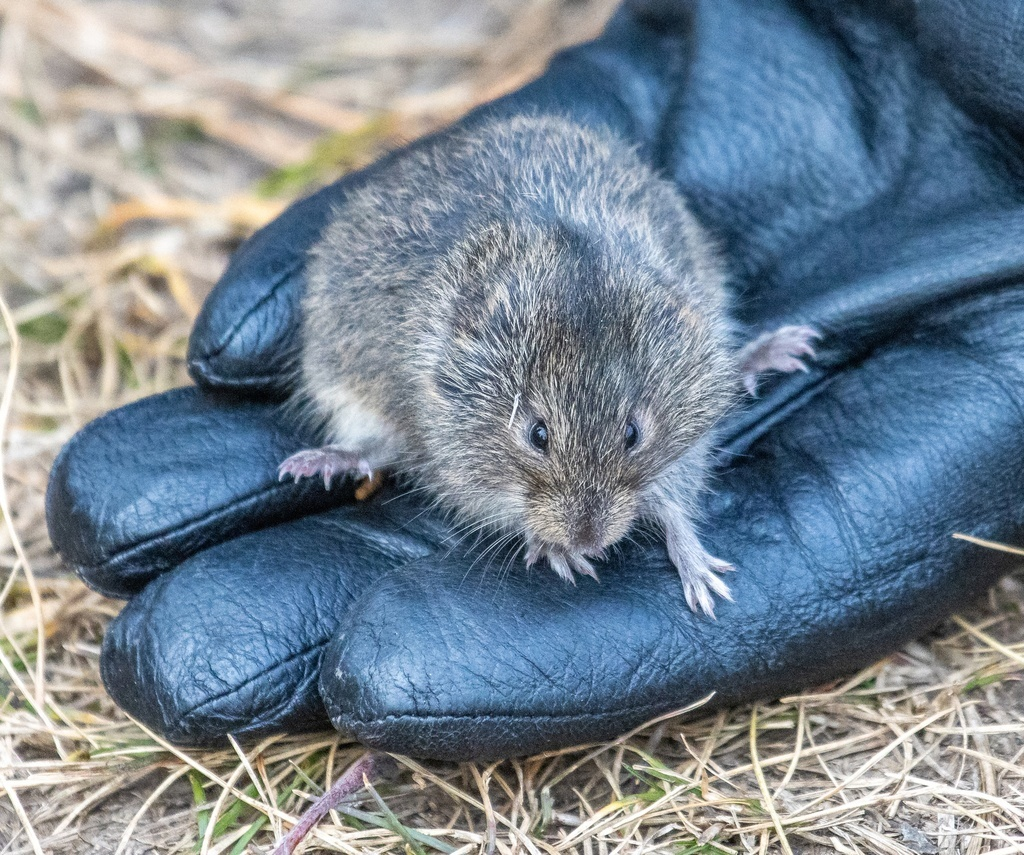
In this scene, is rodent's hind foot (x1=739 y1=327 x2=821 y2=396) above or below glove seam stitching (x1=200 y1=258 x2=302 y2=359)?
below

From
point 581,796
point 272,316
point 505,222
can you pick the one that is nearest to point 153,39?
point 272,316

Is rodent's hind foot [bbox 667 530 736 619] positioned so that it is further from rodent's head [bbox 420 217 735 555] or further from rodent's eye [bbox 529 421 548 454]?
rodent's eye [bbox 529 421 548 454]

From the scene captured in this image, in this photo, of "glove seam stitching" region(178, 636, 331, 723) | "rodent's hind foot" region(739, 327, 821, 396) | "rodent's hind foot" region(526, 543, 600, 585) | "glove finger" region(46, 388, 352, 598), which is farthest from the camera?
"rodent's hind foot" region(739, 327, 821, 396)

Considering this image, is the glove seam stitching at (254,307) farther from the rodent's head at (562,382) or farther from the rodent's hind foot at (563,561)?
the rodent's hind foot at (563,561)

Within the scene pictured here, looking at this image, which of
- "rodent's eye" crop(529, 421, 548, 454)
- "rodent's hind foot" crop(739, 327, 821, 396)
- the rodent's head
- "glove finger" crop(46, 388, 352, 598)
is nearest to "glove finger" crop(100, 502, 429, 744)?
"glove finger" crop(46, 388, 352, 598)

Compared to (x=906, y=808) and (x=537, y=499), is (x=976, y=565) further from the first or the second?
(x=537, y=499)

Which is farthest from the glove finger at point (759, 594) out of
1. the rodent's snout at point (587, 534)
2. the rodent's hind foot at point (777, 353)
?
the rodent's hind foot at point (777, 353)

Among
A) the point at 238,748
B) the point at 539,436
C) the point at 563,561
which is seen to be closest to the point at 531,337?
the point at 539,436
